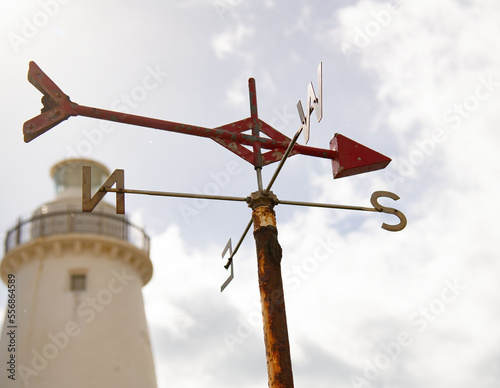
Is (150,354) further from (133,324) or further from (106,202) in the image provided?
(106,202)

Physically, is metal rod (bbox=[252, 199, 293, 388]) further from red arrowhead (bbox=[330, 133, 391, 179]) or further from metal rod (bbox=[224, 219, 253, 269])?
red arrowhead (bbox=[330, 133, 391, 179])

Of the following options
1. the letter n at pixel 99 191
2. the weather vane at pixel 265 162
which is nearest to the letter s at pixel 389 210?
the weather vane at pixel 265 162

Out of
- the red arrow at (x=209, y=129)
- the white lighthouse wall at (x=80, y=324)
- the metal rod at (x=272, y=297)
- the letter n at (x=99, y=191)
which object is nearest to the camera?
the metal rod at (x=272, y=297)

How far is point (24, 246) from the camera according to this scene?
59.5ft

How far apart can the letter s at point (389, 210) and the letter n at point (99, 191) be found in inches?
84.7

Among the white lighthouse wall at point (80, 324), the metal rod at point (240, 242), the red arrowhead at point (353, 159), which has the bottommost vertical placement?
the metal rod at point (240, 242)

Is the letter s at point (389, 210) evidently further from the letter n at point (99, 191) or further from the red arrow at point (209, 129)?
the letter n at point (99, 191)

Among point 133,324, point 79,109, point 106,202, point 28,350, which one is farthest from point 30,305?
point 79,109

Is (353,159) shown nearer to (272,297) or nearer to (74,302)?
(272,297)

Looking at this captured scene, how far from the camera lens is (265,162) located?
205 inches

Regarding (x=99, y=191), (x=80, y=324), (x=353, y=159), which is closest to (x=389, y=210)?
(x=353, y=159)

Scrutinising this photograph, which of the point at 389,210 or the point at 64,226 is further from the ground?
the point at 64,226

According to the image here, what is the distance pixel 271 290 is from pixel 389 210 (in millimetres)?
1558

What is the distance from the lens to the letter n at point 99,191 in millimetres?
4723
